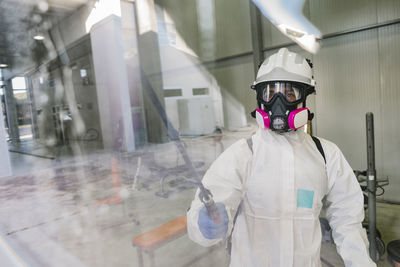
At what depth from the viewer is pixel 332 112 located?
2.37m

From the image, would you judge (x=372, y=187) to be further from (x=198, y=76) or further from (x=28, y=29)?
(x=28, y=29)

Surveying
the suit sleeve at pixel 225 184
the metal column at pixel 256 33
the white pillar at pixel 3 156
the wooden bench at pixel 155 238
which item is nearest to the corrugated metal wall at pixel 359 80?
the metal column at pixel 256 33

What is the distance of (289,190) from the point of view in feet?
2.09

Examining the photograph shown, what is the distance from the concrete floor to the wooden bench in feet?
1.18

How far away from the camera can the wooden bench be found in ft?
4.01

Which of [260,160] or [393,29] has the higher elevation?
[393,29]

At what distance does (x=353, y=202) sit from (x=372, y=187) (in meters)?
1.03

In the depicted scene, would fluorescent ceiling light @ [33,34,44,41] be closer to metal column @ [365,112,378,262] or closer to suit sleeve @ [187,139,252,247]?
suit sleeve @ [187,139,252,247]

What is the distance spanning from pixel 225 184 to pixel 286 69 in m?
0.32

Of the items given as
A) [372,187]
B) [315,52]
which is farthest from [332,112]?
[372,187]

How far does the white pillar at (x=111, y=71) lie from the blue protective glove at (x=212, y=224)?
0.60 m

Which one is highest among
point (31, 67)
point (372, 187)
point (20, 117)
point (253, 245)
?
point (31, 67)

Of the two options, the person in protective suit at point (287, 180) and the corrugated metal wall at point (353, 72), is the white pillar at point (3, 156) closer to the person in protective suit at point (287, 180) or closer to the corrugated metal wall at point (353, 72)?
the person in protective suit at point (287, 180)

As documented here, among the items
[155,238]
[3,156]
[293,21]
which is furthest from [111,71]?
[293,21]
